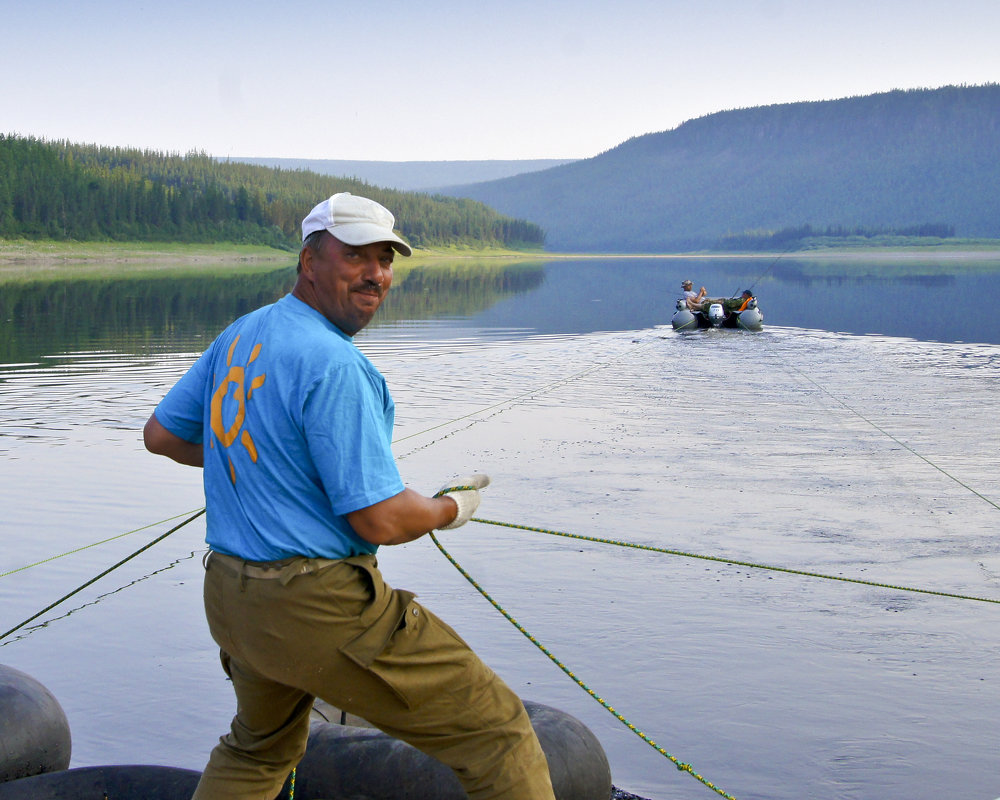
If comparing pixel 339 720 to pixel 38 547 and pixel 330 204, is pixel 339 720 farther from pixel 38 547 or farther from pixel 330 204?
pixel 38 547

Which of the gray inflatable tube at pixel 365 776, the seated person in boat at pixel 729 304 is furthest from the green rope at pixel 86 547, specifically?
the seated person in boat at pixel 729 304

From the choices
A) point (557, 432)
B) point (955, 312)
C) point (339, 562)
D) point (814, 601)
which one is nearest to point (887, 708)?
point (814, 601)

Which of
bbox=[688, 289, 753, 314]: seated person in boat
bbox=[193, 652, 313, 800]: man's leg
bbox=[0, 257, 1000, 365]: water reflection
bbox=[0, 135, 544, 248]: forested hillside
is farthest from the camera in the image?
bbox=[0, 135, 544, 248]: forested hillside

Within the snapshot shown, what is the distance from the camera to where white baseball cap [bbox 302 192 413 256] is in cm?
336

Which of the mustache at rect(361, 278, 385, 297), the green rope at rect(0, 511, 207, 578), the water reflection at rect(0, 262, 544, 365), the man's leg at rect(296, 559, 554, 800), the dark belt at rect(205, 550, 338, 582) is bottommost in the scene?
the water reflection at rect(0, 262, 544, 365)

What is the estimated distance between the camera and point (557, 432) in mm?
15297

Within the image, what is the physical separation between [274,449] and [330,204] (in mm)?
768

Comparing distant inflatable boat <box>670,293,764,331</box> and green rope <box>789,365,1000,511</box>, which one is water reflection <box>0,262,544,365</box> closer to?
distant inflatable boat <box>670,293,764,331</box>

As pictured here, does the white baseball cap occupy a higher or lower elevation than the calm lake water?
higher

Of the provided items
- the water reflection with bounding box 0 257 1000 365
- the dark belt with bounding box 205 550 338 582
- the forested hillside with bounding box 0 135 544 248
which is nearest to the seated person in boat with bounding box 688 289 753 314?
the water reflection with bounding box 0 257 1000 365

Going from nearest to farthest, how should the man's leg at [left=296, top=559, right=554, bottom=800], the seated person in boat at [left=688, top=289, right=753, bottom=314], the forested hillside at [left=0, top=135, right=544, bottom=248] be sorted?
the man's leg at [left=296, top=559, right=554, bottom=800]
the seated person in boat at [left=688, top=289, right=753, bottom=314]
the forested hillside at [left=0, top=135, right=544, bottom=248]

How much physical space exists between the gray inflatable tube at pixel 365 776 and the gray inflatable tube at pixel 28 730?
235 millimetres

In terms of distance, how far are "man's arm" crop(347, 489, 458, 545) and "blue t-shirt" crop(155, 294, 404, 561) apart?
0.11ft

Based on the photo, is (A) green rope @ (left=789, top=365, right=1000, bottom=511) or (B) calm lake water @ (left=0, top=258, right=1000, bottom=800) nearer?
(B) calm lake water @ (left=0, top=258, right=1000, bottom=800)
